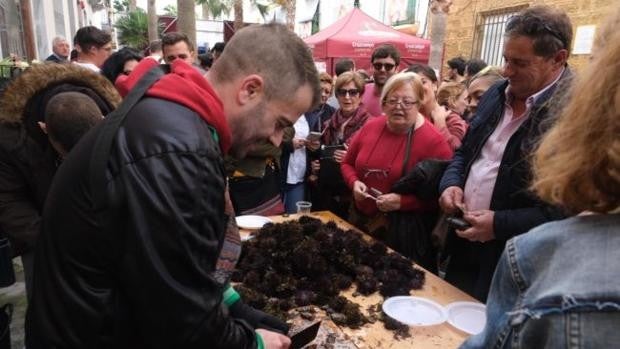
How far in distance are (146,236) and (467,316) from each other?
4.53 feet

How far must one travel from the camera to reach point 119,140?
0.94m

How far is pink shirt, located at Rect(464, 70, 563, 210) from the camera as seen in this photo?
87.7 inches

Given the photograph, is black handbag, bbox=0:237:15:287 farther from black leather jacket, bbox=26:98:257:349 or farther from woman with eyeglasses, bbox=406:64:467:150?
woman with eyeglasses, bbox=406:64:467:150

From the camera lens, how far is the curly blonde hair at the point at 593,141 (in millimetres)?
636

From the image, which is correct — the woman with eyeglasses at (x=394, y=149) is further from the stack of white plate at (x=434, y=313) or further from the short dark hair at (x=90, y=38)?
the short dark hair at (x=90, y=38)

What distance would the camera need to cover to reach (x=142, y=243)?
90 centimetres

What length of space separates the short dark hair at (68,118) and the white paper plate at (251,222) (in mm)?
1104

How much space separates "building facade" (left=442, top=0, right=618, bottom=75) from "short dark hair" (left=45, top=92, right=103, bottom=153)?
808 centimetres

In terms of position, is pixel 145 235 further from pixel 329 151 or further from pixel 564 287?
pixel 329 151

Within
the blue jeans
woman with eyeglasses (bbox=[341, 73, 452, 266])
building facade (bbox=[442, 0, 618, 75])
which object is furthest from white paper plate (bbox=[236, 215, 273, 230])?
building facade (bbox=[442, 0, 618, 75])

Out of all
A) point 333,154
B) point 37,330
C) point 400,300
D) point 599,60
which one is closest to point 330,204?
point 333,154

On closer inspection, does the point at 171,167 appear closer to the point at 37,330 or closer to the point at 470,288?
the point at 37,330

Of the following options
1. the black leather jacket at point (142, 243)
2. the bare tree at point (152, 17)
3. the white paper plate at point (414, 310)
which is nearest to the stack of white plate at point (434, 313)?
the white paper plate at point (414, 310)

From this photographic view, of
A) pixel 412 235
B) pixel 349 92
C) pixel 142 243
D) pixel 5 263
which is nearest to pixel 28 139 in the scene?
pixel 5 263
